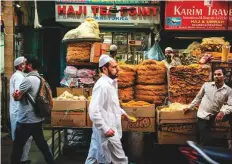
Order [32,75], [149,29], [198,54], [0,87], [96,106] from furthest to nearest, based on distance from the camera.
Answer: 1. [149,29]
2. [0,87]
3. [198,54]
4. [32,75]
5. [96,106]

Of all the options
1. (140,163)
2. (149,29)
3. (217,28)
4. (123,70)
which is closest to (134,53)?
(149,29)

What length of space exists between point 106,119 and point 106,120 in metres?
0.02

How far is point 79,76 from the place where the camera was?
9.45m

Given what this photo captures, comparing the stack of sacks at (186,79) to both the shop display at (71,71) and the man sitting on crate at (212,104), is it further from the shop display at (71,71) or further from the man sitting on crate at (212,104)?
the shop display at (71,71)

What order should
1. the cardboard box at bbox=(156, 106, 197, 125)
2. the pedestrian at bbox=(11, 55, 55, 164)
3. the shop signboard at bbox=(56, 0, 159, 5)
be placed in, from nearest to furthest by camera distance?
the pedestrian at bbox=(11, 55, 55, 164) → the cardboard box at bbox=(156, 106, 197, 125) → the shop signboard at bbox=(56, 0, 159, 5)

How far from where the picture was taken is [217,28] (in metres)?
12.5

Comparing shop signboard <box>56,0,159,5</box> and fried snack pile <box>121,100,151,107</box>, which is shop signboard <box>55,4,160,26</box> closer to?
shop signboard <box>56,0,159,5</box>

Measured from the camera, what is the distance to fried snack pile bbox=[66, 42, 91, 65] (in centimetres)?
935

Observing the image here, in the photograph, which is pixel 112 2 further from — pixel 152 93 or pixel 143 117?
pixel 143 117

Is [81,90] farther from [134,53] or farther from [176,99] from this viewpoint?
[134,53]

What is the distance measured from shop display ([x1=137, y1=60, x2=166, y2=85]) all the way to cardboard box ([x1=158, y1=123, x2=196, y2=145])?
1.40m

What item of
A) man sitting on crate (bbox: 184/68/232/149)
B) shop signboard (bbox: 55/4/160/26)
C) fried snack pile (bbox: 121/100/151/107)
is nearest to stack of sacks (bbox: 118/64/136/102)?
fried snack pile (bbox: 121/100/151/107)

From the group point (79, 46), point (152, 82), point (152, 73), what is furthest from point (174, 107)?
point (79, 46)

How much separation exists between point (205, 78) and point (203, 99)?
1.09 meters
